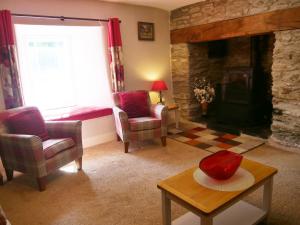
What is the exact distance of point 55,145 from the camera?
2.61 meters

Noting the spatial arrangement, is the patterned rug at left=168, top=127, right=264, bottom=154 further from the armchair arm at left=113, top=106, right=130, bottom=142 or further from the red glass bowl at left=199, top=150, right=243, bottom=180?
the red glass bowl at left=199, top=150, right=243, bottom=180

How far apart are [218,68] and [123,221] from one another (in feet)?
12.4

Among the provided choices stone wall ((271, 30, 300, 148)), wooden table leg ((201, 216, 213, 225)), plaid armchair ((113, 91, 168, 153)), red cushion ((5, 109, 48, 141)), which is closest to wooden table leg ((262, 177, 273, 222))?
wooden table leg ((201, 216, 213, 225))

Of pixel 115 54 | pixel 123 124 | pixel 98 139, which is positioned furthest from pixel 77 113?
pixel 115 54

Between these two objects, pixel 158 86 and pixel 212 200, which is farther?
pixel 158 86

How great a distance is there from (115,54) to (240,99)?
2.15 metres

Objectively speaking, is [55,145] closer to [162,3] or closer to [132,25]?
[132,25]

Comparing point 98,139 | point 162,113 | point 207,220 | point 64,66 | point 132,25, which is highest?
point 132,25

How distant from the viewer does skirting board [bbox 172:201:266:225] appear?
1719 millimetres

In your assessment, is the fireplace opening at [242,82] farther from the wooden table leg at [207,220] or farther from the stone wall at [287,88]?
the wooden table leg at [207,220]

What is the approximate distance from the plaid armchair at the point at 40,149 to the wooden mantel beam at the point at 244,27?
2.53 meters

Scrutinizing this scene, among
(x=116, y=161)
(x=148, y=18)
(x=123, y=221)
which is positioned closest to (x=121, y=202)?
(x=123, y=221)

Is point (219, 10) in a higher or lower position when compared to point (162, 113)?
higher

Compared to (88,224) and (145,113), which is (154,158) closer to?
(145,113)
